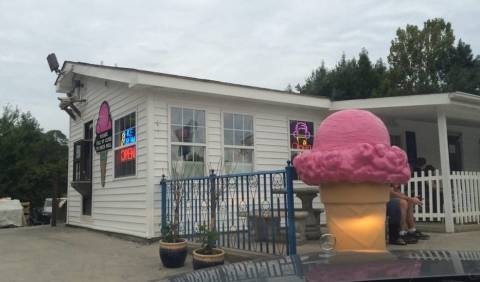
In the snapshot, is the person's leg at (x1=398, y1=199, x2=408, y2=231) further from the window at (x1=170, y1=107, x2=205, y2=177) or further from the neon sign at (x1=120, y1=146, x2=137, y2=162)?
the neon sign at (x1=120, y1=146, x2=137, y2=162)

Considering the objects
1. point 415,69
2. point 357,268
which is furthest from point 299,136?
→ point 415,69

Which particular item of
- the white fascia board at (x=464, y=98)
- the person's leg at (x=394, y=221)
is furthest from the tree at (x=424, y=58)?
the person's leg at (x=394, y=221)

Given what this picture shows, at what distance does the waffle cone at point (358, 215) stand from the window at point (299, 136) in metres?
6.68

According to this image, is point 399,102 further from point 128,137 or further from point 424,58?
point 424,58

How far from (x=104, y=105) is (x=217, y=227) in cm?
599

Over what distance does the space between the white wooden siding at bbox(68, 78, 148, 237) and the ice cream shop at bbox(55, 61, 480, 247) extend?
0.02m

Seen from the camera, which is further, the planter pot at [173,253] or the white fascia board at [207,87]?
the white fascia board at [207,87]

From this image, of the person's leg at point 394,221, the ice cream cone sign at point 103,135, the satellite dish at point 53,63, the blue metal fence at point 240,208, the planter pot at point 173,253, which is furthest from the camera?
the satellite dish at point 53,63

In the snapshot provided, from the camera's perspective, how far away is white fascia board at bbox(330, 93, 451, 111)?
10191mm

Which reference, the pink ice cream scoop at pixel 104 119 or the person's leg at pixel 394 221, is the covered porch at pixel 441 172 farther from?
the pink ice cream scoop at pixel 104 119

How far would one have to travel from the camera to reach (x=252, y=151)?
11.6 meters

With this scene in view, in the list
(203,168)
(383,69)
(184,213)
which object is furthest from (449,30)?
(184,213)

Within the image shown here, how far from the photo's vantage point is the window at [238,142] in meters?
11.2

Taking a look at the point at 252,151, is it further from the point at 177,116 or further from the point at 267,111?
the point at 177,116
